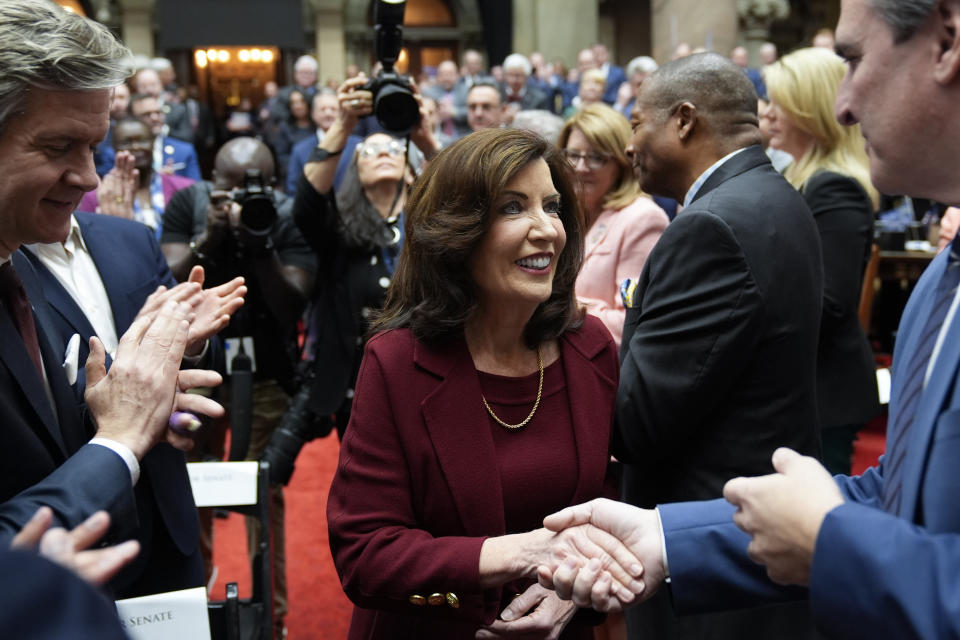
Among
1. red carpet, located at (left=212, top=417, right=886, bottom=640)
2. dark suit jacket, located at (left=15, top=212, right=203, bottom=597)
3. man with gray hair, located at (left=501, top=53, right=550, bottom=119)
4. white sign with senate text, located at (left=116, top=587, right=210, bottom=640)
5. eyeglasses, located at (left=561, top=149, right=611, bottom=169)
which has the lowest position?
red carpet, located at (left=212, top=417, right=886, bottom=640)

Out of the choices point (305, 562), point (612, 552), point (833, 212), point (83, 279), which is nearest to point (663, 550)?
point (612, 552)

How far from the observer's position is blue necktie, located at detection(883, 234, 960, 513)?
1339 mm

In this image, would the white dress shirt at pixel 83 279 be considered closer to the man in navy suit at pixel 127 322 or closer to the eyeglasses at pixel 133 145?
the man in navy suit at pixel 127 322

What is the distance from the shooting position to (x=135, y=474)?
1732 millimetres

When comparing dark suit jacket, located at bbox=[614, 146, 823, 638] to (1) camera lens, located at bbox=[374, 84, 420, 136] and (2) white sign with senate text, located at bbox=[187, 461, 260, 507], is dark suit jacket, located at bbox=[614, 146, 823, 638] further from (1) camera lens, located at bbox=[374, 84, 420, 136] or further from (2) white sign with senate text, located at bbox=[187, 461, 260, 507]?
(1) camera lens, located at bbox=[374, 84, 420, 136]

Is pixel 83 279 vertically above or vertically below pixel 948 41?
below

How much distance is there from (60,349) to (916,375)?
163cm

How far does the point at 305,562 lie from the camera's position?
446 cm

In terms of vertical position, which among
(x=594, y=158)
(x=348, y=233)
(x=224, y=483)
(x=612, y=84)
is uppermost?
(x=612, y=84)

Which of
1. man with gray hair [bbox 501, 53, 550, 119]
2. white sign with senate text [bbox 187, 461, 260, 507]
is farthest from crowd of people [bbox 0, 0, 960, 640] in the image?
man with gray hair [bbox 501, 53, 550, 119]

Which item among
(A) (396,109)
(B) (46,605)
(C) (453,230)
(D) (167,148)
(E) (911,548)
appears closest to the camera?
(B) (46,605)

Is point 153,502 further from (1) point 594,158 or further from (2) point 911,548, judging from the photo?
(1) point 594,158

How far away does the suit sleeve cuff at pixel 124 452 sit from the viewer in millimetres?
1700

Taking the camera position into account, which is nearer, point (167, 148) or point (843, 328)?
point (843, 328)
